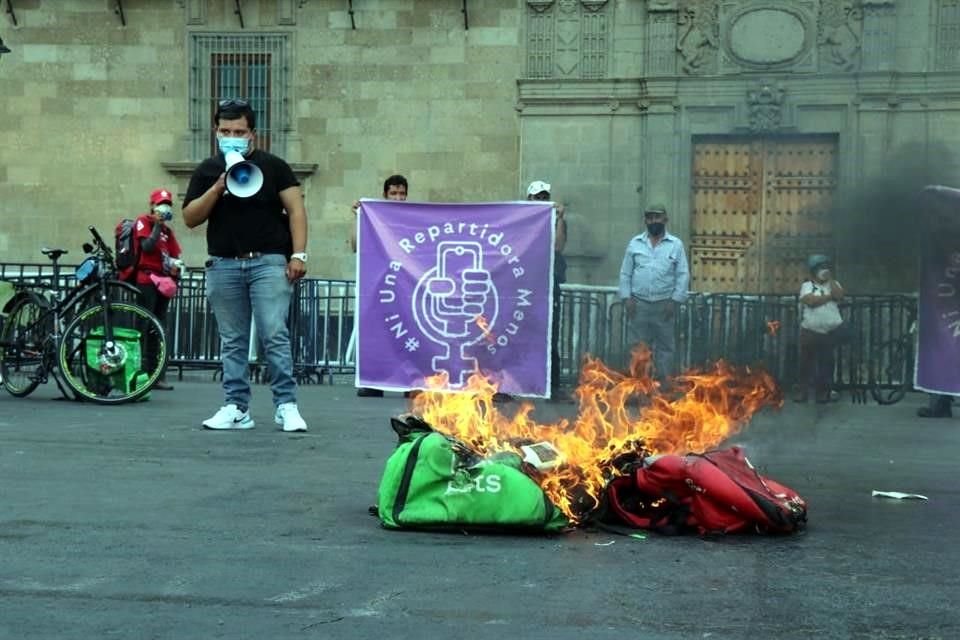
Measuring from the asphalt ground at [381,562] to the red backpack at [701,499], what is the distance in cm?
9

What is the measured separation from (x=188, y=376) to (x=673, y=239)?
5.98 metres

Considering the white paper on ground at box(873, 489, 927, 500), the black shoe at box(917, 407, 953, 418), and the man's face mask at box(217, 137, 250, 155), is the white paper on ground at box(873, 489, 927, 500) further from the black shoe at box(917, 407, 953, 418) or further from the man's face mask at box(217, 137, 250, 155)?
the black shoe at box(917, 407, 953, 418)

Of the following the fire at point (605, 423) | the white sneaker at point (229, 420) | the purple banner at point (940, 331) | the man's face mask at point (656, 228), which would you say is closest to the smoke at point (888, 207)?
the fire at point (605, 423)

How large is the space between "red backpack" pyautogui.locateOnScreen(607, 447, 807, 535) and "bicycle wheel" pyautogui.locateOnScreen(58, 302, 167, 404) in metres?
6.00

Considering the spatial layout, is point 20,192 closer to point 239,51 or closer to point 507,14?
point 239,51

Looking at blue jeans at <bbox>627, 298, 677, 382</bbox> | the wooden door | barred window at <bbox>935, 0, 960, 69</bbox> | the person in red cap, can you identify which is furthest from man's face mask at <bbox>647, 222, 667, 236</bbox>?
barred window at <bbox>935, 0, 960, 69</bbox>

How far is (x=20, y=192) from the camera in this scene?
23.8 metres

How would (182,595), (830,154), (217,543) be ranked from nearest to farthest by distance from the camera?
(182,595) < (217,543) < (830,154)

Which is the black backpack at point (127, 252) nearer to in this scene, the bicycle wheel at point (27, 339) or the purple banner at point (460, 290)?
the bicycle wheel at point (27, 339)

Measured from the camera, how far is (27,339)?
12109 millimetres

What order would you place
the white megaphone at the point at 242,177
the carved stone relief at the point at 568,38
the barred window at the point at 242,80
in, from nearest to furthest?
1. the white megaphone at the point at 242,177
2. the carved stone relief at the point at 568,38
3. the barred window at the point at 242,80

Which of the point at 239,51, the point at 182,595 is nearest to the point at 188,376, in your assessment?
the point at 239,51

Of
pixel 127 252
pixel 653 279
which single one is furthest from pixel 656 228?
pixel 127 252

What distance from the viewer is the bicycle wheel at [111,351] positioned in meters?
11.8
